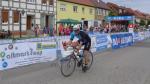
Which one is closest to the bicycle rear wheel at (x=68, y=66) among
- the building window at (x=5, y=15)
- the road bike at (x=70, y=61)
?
the road bike at (x=70, y=61)

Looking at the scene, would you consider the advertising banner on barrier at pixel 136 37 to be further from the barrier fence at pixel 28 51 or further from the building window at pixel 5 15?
the barrier fence at pixel 28 51

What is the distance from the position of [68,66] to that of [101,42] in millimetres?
12856

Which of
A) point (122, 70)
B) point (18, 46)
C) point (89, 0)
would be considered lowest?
point (122, 70)

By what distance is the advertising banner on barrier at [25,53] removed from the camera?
12773 millimetres

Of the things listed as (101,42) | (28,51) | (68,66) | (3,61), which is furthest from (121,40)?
(68,66)

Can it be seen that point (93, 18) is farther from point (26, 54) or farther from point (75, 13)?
point (26, 54)

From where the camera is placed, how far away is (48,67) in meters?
14.1

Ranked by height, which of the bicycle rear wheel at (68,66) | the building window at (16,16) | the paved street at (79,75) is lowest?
the paved street at (79,75)

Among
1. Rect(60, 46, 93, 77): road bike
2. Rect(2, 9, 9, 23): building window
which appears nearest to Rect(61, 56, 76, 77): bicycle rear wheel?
Rect(60, 46, 93, 77): road bike

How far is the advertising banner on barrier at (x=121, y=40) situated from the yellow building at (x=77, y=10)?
20.6m

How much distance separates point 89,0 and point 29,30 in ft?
89.1

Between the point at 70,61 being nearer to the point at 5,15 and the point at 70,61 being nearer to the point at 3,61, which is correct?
the point at 3,61

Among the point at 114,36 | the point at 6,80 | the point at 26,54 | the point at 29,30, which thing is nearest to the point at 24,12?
the point at 29,30

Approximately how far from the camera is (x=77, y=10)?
196ft
